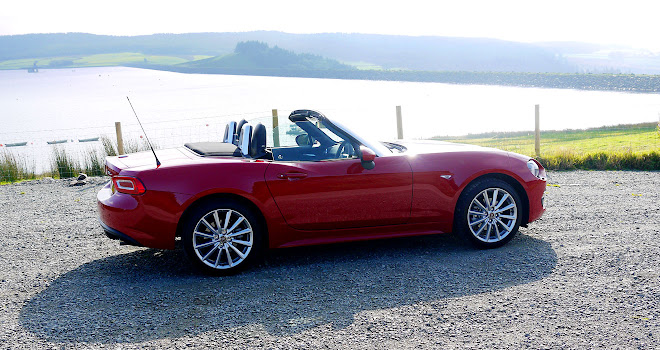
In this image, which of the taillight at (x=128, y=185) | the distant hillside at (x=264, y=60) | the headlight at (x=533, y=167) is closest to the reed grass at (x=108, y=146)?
the taillight at (x=128, y=185)

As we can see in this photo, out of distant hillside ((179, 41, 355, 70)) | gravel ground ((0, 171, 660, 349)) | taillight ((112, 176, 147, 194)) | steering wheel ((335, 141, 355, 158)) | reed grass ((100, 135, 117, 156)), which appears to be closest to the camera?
gravel ground ((0, 171, 660, 349))

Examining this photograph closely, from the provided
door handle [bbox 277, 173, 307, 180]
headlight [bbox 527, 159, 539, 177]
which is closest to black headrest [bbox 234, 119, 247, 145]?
door handle [bbox 277, 173, 307, 180]

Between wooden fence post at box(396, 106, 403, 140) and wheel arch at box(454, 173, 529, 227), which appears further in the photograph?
wooden fence post at box(396, 106, 403, 140)

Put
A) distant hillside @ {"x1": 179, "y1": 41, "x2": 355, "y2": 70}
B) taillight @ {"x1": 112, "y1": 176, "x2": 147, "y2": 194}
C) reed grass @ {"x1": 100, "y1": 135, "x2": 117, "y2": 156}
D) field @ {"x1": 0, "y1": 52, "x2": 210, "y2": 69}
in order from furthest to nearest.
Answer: field @ {"x1": 0, "y1": 52, "x2": 210, "y2": 69}
distant hillside @ {"x1": 179, "y1": 41, "x2": 355, "y2": 70}
reed grass @ {"x1": 100, "y1": 135, "x2": 117, "y2": 156}
taillight @ {"x1": 112, "y1": 176, "x2": 147, "y2": 194}

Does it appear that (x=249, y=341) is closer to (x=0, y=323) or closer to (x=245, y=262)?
(x=245, y=262)

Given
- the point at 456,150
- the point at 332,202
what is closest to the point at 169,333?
the point at 332,202

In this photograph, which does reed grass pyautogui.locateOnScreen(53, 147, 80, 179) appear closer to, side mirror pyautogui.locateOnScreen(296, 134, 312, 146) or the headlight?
side mirror pyautogui.locateOnScreen(296, 134, 312, 146)

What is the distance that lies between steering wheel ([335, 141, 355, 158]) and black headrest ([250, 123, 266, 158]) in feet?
2.16

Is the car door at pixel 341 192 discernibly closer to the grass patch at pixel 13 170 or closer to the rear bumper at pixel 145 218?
the rear bumper at pixel 145 218

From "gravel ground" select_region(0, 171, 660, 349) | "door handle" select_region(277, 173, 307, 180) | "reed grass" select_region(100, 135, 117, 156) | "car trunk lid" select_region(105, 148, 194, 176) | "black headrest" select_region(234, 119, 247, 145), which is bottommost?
"gravel ground" select_region(0, 171, 660, 349)

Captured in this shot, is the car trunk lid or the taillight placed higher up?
the car trunk lid

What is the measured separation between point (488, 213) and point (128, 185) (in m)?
3.22

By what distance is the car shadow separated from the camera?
398 cm

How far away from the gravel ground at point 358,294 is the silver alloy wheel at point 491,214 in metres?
0.19
